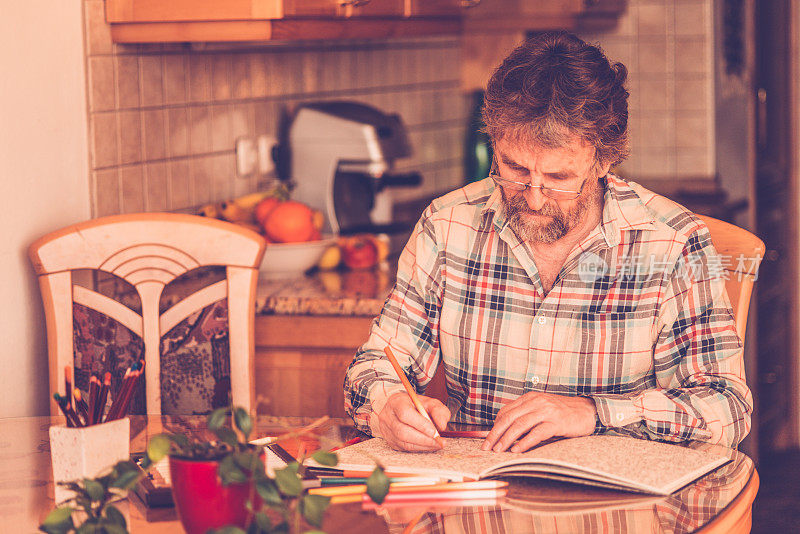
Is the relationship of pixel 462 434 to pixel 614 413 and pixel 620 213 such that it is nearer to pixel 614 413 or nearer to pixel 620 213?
pixel 614 413

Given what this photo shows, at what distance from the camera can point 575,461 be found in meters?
1.22

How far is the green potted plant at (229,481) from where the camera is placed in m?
0.93

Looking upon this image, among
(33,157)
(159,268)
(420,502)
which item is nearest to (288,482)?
(420,502)

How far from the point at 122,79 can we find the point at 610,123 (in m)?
1.15

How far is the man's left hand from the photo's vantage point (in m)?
1.34

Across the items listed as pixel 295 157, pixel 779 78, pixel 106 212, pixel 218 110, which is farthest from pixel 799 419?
pixel 106 212

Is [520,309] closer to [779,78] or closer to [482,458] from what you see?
[482,458]

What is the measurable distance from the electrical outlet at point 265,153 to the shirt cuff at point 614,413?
158 cm

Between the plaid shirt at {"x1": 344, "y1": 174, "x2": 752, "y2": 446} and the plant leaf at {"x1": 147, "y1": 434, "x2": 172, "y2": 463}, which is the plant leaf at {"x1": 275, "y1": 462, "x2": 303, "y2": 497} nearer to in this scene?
the plant leaf at {"x1": 147, "y1": 434, "x2": 172, "y2": 463}

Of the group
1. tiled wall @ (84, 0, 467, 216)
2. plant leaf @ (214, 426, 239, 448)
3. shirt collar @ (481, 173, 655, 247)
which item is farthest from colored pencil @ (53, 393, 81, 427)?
tiled wall @ (84, 0, 467, 216)

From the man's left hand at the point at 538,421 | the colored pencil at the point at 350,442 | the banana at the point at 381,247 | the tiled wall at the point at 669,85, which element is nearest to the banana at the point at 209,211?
the banana at the point at 381,247

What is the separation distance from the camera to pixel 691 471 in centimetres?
123

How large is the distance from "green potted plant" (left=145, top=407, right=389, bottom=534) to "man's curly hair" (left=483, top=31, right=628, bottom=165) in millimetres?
717

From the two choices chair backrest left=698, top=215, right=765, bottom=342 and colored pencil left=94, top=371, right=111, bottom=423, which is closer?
colored pencil left=94, top=371, right=111, bottom=423
